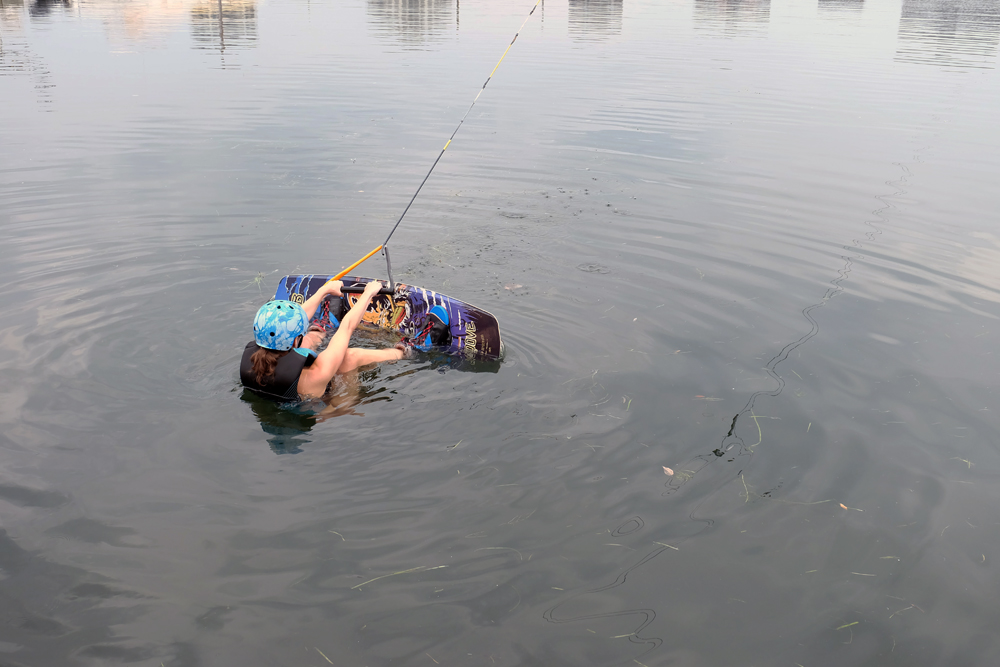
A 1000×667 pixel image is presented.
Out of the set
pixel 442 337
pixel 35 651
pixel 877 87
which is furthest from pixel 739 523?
pixel 877 87

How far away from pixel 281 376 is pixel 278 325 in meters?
0.39

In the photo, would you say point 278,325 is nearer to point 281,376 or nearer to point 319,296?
point 281,376

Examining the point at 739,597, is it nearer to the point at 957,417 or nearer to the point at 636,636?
the point at 636,636

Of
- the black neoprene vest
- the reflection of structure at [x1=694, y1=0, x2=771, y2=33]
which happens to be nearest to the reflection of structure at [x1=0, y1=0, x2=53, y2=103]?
the black neoprene vest

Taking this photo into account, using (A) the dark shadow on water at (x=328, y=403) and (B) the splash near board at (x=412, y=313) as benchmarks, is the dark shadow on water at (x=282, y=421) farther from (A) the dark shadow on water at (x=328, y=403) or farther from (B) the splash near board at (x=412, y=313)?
(B) the splash near board at (x=412, y=313)

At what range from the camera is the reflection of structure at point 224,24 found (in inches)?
1239

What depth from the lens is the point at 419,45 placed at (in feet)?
104

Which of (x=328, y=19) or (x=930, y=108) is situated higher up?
(x=328, y=19)

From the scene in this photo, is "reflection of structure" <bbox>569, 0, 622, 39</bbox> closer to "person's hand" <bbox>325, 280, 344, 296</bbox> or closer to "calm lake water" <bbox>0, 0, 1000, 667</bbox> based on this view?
"calm lake water" <bbox>0, 0, 1000, 667</bbox>

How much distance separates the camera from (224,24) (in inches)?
1513

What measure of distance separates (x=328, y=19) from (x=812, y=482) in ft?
143

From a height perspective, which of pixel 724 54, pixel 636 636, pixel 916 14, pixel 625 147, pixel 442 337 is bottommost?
pixel 636 636

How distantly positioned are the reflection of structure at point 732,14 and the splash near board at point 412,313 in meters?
38.6

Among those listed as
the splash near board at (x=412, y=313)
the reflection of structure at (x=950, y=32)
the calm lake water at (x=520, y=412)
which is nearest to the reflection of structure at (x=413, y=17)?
the reflection of structure at (x=950, y=32)
